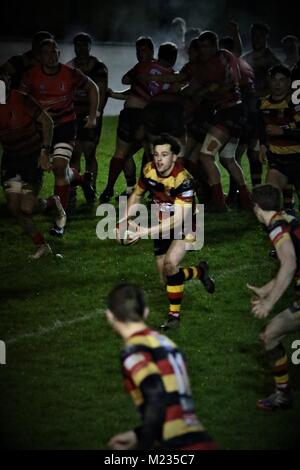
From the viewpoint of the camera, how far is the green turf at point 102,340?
7.04 meters

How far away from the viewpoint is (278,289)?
6.96 metres

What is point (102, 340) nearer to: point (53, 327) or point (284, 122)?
point (53, 327)

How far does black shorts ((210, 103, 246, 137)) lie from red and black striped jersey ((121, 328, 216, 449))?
785 cm

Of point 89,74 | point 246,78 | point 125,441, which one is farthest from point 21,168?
point 125,441

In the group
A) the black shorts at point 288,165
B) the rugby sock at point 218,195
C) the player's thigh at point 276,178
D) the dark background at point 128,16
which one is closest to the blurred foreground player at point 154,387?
the player's thigh at point 276,178

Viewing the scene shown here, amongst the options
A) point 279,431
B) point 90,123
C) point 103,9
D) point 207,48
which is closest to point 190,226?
point 279,431

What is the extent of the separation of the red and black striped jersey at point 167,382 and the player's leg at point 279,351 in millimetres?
1940

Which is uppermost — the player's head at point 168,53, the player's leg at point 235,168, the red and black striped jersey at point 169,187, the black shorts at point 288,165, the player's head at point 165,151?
the player's head at point 168,53

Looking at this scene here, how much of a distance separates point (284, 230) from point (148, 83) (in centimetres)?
687

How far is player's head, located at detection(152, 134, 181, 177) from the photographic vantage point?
852 centimetres

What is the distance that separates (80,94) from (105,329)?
5.28 m

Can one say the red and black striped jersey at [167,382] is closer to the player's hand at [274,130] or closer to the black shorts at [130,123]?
the player's hand at [274,130]

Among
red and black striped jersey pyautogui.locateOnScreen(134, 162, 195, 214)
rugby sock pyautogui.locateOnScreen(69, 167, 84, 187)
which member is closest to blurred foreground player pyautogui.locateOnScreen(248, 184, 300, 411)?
red and black striped jersey pyautogui.locateOnScreen(134, 162, 195, 214)

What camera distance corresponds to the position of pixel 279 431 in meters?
6.96
